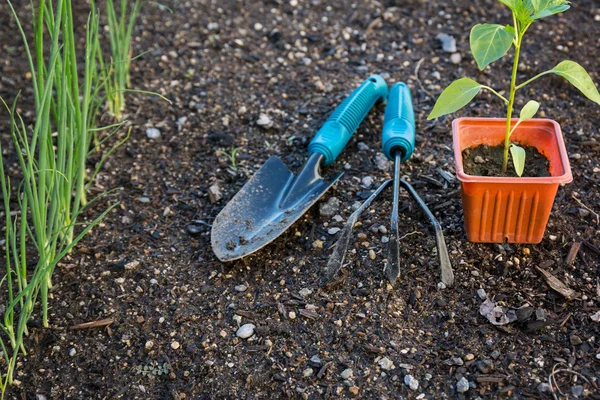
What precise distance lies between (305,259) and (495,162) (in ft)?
1.65

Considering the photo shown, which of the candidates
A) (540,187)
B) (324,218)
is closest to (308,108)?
(324,218)

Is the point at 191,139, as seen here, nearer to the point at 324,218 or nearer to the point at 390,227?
the point at 324,218

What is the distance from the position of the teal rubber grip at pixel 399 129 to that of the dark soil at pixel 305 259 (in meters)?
0.13

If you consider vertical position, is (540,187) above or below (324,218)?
above

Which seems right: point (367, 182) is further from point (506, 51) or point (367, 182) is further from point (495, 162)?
point (506, 51)

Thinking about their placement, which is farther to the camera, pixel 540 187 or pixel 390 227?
pixel 390 227

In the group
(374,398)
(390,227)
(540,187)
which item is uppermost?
(540,187)

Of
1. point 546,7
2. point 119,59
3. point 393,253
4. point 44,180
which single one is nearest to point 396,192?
point 393,253

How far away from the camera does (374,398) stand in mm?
1410

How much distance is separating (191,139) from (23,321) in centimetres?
80

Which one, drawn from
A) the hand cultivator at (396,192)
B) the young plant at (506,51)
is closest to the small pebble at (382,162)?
the hand cultivator at (396,192)

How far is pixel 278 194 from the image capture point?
1.82 m

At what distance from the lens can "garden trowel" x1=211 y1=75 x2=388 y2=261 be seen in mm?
1702

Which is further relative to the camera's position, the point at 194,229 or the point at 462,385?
the point at 194,229
